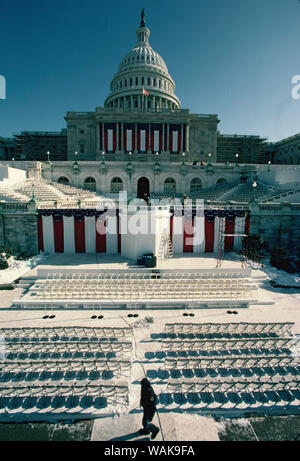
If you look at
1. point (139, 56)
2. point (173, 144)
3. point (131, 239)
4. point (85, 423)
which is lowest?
point (85, 423)

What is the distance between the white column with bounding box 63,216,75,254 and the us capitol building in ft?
66.6

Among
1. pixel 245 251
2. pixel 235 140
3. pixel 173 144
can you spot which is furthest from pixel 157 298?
pixel 235 140

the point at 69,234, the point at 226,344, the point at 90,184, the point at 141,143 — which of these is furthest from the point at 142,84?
the point at 226,344

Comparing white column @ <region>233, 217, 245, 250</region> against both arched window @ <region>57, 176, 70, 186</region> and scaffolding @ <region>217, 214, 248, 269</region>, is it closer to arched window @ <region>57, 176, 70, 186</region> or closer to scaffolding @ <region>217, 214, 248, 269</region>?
scaffolding @ <region>217, 214, 248, 269</region>

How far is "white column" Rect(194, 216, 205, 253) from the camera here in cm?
2373

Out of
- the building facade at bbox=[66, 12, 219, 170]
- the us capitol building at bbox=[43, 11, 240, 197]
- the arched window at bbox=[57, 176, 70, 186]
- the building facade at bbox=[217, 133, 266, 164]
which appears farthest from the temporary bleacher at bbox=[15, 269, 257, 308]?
the building facade at bbox=[217, 133, 266, 164]

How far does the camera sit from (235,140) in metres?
66.9

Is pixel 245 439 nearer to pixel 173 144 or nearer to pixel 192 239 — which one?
pixel 192 239

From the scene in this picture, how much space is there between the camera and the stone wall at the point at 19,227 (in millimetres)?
23719

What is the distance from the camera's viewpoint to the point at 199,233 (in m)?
23.9

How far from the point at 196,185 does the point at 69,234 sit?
2754 centimetres

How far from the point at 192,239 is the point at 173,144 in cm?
3420

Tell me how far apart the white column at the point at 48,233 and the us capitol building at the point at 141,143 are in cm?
1986

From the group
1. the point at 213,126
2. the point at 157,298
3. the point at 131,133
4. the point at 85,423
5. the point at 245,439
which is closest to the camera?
the point at 245,439
